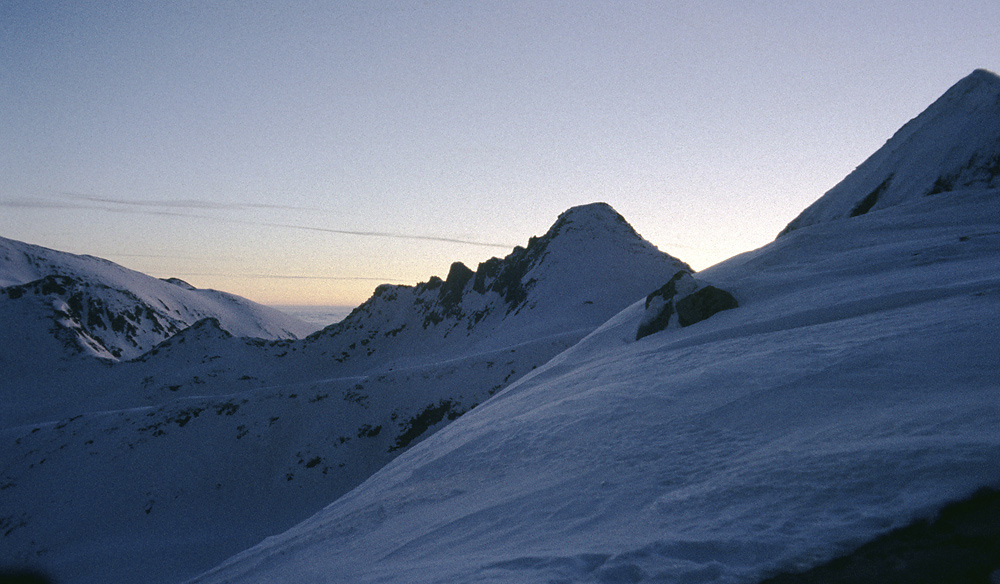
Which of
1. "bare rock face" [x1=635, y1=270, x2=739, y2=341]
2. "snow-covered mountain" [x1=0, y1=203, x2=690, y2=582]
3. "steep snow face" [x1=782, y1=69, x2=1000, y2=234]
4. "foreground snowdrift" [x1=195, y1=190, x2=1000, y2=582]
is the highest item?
"steep snow face" [x1=782, y1=69, x2=1000, y2=234]

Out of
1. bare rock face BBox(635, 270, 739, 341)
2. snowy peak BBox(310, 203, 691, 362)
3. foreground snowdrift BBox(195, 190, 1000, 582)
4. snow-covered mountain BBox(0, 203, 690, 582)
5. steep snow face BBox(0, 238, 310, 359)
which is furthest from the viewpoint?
steep snow face BBox(0, 238, 310, 359)

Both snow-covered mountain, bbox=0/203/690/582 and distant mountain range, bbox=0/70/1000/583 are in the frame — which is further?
snow-covered mountain, bbox=0/203/690/582

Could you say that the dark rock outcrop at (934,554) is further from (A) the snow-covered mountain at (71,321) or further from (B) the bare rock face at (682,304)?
(A) the snow-covered mountain at (71,321)

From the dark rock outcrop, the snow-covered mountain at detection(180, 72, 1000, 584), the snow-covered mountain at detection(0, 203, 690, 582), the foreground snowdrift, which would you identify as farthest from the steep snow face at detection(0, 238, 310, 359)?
the dark rock outcrop

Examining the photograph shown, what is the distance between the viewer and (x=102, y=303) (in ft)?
276

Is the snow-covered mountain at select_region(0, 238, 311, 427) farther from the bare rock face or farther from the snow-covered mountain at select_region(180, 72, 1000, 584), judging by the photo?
the bare rock face

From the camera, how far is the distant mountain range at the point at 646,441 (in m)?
3.26

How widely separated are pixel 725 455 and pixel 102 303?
108 metres

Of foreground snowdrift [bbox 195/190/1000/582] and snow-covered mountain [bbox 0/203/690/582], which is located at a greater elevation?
foreground snowdrift [bbox 195/190/1000/582]

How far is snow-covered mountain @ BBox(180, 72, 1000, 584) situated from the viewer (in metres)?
3.06

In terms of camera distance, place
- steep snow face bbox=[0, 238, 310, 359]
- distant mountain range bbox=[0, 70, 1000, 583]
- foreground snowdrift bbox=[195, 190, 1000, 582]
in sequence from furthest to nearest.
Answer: steep snow face bbox=[0, 238, 310, 359] < distant mountain range bbox=[0, 70, 1000, 583] < foreground snowdrift bbox=[195, 190, 1000, 582]

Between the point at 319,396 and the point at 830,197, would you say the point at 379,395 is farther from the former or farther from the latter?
the point at 830,197

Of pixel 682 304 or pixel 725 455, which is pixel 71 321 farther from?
pixel 725 455

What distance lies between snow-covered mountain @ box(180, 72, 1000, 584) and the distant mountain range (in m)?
0.03
